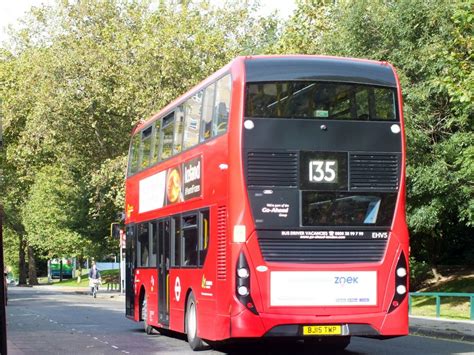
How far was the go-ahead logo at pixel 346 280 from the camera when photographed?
44.4ft

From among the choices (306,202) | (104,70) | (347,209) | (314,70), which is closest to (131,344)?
(306,202)

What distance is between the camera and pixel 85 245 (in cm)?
7338

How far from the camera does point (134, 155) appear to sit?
71.3 ft

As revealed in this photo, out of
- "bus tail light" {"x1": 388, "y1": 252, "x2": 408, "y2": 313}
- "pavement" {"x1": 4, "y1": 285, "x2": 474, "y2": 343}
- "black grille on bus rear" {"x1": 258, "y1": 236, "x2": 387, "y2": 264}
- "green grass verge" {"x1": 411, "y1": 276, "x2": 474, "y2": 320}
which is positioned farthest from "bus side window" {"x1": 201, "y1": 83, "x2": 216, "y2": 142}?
"green grass verge" {"x1": 411, "y1": 276, "x2": 474, "y2": 320}

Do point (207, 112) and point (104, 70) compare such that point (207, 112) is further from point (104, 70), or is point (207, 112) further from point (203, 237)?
point (104, 70)

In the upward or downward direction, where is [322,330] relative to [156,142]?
downward

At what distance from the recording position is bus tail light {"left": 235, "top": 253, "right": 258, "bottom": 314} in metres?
13.2

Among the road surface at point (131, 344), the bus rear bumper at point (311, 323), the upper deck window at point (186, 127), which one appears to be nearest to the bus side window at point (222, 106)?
the upper deck window at point (186, 127)

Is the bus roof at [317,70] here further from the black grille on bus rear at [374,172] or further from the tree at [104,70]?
the tree at [104,70]

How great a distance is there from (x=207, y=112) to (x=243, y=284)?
10.6 feet

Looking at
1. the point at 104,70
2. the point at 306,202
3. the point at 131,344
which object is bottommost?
the point at 131,344

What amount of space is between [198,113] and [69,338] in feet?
22.5

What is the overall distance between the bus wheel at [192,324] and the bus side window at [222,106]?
10.2ft

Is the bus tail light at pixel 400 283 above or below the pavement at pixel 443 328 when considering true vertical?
above
